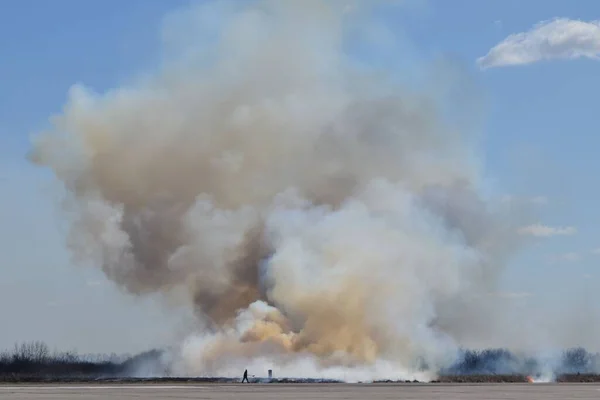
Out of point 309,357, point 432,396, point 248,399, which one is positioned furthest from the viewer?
point 309,357

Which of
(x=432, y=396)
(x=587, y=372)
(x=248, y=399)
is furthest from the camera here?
(x=587, y=372)

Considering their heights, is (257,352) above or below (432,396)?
above

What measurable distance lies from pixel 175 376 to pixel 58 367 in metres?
42.0

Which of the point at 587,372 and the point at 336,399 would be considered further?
the point at 587,372

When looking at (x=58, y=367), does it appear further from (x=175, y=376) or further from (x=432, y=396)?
(x=432, y=396)

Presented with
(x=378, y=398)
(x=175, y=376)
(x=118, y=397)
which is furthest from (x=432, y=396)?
(x=175, y=376)

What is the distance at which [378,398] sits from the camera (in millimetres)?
48000

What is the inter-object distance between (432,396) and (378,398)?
14.4 feet

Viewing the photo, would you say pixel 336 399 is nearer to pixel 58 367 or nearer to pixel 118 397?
pixel 118 397

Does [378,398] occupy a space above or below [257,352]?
below

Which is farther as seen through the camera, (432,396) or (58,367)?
(58,367)

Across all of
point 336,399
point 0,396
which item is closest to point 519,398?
point 336,399

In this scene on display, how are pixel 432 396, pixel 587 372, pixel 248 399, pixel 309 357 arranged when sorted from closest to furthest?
pixel 248 399
pixel 432 396
pixel 309 357
pixel 587 372

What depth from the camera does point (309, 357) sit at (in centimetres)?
9019
